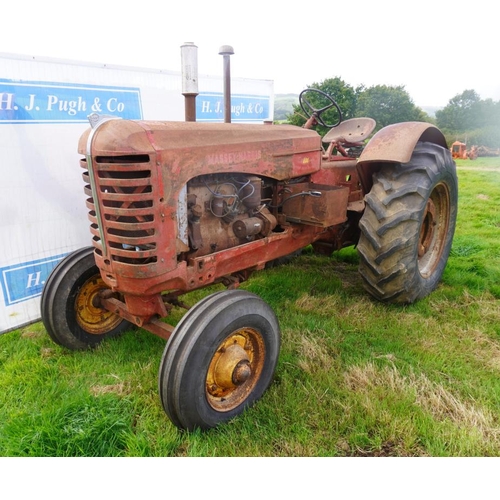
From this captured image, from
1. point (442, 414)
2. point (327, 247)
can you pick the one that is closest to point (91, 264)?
point (327, 247)

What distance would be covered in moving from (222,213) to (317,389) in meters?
1.20

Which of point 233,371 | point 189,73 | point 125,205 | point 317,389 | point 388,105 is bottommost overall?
point 317,389

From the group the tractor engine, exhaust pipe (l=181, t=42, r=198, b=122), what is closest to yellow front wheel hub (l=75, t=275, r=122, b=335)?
the tractor engine

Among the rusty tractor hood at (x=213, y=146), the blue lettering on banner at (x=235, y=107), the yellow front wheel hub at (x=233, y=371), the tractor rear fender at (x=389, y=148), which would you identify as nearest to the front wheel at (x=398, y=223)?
the tractor rear fender at (x=389, y=148)

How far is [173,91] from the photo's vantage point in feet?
14.3

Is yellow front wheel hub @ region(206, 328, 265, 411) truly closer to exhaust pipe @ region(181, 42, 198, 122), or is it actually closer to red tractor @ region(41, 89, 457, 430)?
red tractor @ region(41, 89, 457, 430)

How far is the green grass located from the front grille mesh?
0.88m

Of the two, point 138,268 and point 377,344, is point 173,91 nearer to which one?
point 138,268

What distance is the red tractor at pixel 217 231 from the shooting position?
218 centimetres

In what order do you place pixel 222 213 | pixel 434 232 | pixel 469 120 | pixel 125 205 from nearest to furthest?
pixel 125 205, pixel 222 213, pixel 434 232, pixel 469 120

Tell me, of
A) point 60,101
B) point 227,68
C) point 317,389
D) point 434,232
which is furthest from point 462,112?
point 317,389

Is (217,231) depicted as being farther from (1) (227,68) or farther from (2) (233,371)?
(1) (227,68)

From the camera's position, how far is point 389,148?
3271 millimetres

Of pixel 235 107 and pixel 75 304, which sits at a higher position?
pixel 235 107
